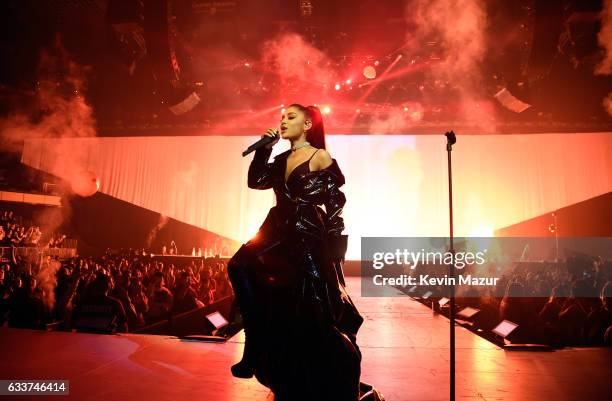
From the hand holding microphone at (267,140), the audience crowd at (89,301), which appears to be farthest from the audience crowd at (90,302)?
the hand holding microphone at (267,140)

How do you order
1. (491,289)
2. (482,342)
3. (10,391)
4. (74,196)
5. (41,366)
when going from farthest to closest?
1. (74,196)
2. (491,289)
3. (482,342)
4. (41,366)
5. (10,391)

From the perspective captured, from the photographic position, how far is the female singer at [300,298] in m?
1.98

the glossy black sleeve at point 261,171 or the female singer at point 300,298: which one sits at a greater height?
the glossy black sleeve at point 261,171

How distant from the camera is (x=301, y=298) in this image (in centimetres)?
200

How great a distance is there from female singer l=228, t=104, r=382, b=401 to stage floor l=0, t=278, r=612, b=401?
36.6 inches

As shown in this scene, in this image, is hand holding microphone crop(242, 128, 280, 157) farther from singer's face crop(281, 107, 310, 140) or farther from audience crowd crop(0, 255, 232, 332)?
audience crowd crop(0, 255, 232, 332)

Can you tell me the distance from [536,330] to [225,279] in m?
6.17

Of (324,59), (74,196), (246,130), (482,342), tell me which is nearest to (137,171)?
(74,196)

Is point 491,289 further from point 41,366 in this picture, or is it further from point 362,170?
point 41,366

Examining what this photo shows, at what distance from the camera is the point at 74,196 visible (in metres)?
15.5

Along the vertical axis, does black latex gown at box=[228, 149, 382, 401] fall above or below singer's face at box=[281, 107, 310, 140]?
below

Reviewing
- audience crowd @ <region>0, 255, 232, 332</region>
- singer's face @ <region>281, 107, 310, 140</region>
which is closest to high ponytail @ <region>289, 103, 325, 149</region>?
singer's face @ <region>281, 107, 310, 140</region>

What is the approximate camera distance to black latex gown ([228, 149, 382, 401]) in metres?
1.98

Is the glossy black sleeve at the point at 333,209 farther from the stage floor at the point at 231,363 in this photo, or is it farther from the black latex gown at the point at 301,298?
the stage floor at the point at 231,363
